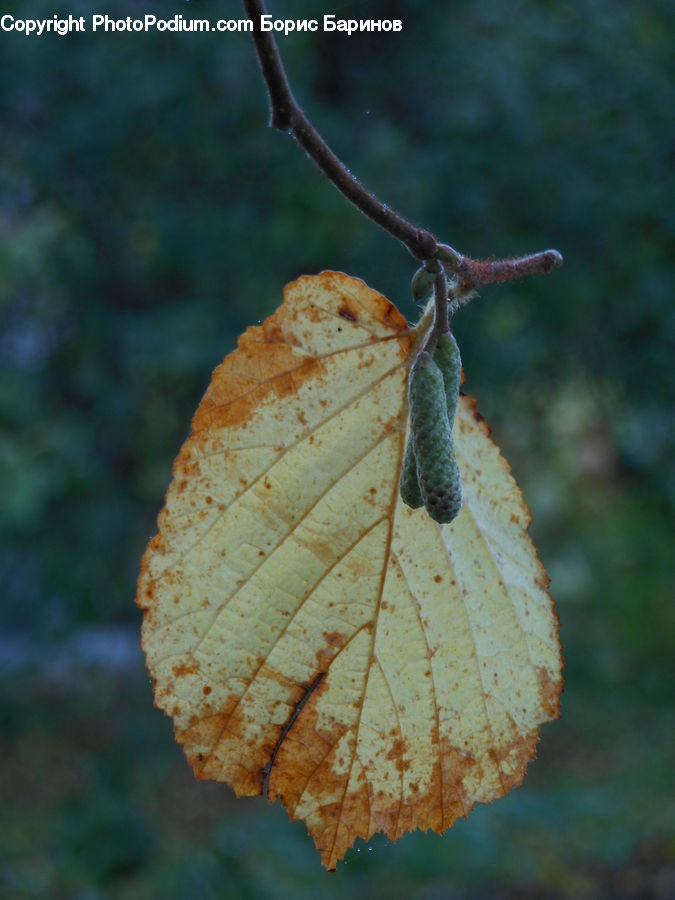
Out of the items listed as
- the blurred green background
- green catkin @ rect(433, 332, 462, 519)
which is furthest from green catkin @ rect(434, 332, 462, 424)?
the blurred green background

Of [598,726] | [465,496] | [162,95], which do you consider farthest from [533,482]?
[465,496]

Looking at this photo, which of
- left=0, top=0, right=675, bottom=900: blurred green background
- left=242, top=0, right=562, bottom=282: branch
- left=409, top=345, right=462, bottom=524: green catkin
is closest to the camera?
left=242, top=0, right=562, bottom=282: branch

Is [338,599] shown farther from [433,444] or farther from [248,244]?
[248,244]

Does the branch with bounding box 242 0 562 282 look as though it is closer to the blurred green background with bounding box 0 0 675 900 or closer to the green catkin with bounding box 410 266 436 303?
the green catkin with bounding box 410 266 436 303

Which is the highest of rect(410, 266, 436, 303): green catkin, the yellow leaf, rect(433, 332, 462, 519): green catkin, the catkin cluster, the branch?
the branch

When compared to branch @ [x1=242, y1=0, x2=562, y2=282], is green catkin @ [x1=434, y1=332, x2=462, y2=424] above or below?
below

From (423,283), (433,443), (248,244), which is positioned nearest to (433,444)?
(433,443)

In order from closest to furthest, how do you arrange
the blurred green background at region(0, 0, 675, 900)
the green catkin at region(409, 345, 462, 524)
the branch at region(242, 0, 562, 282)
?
the branch at region(242, 0, 562, 282) → the green catkin at region(409, 345, 462, 524) → the blurred green background at region(0, 0, 675, 900)
